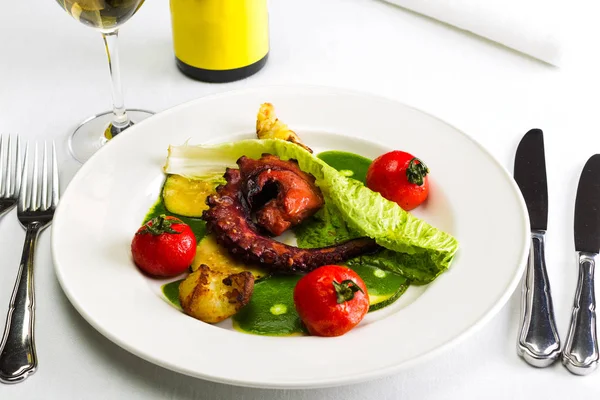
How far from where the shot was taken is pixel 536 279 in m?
1.98

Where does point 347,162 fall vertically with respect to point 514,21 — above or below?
below

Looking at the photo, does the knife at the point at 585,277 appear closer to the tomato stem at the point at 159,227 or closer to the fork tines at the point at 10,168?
the tomato stem at the point at 159,227

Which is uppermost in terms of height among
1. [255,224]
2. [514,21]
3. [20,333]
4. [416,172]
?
[514,21]

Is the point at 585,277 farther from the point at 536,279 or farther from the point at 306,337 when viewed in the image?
the point at 306,337

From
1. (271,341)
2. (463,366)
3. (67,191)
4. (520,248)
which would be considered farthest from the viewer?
(67,191)

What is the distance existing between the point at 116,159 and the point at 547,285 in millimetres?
1361

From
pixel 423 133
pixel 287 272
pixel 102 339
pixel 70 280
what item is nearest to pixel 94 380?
pixel 102 339

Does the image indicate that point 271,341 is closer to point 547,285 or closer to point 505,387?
point 505,387

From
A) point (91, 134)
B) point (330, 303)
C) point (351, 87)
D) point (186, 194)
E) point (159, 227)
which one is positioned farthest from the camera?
point (351, 87)

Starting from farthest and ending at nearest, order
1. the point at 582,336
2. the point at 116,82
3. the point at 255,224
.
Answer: the point at 116,82 → the point at 255,224 → the point at 582,336

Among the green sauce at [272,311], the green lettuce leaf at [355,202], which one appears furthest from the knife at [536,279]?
the green sauce at [272,311]

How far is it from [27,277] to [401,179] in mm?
1116

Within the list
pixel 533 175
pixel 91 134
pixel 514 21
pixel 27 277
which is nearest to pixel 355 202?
pixel 533 175

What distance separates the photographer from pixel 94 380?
175cm
